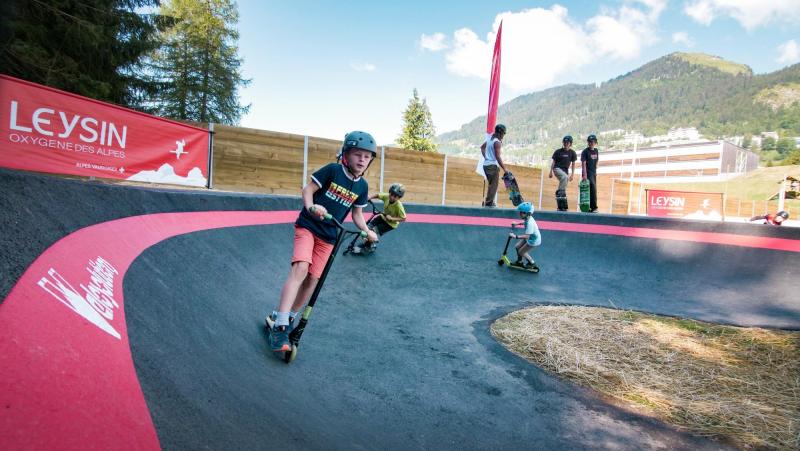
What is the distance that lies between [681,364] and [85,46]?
18399 millimetres

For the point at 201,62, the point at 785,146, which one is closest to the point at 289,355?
the point at 201,62

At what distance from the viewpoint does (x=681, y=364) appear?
3826mm

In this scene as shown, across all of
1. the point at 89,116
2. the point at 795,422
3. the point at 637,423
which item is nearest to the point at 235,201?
the point at 89,116

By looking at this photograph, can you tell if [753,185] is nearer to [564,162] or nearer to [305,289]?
[564,162]

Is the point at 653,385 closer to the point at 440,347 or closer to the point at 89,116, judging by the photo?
the point at 440,347

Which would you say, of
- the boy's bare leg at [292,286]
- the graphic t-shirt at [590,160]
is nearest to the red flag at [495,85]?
the graphic t-shirt at [590,160]

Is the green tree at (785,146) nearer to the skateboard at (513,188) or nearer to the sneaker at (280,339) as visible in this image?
the skateboard at (513,188)

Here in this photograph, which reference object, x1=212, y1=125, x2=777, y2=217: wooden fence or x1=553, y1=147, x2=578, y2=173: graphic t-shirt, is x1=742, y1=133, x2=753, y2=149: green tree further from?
x1=553, y1=147, x2=578, y2=173: graphic t-shirt

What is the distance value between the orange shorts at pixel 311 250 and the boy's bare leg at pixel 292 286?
6cm

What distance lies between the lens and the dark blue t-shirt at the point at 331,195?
3.63m

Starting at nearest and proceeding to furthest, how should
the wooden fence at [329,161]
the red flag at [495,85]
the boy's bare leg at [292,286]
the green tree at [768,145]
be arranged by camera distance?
the boy's bare leg at [292,286], the wooden fence at [329,161], the red flag at [495,85], the green tree at [768,145]

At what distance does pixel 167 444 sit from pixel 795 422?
4.20 metres

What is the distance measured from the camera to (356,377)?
3.18 m

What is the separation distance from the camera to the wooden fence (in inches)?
454
